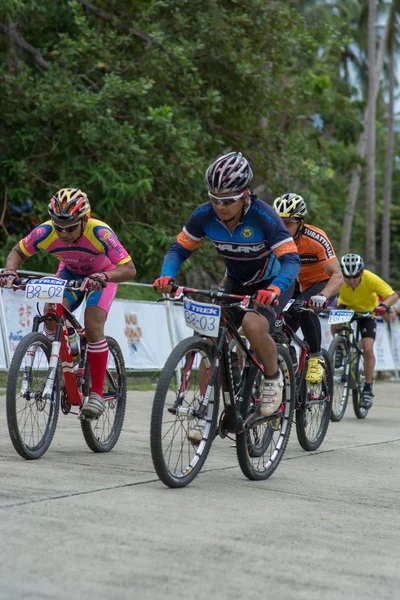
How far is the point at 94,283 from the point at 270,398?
4.60 ft

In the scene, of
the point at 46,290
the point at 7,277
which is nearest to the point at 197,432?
the point at 46,290

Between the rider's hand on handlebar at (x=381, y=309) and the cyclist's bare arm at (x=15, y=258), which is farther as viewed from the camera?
the rider's hand on handlebar at (x=381, y=309)

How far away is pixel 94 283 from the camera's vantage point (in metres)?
6.59

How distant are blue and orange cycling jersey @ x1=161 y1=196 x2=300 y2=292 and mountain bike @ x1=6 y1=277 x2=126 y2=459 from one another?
78 centimetres

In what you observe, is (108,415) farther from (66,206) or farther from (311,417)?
(311,417)

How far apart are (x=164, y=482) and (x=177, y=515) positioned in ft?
2.22

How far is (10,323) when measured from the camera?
39.2ft

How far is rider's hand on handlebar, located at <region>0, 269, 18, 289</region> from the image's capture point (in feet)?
22.1

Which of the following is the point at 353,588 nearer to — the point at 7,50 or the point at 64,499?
the point at 64,499

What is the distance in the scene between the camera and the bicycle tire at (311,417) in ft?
26.3

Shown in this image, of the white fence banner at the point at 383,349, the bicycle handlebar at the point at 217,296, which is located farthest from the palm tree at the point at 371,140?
the bicycle handlebar at the point at 217,296

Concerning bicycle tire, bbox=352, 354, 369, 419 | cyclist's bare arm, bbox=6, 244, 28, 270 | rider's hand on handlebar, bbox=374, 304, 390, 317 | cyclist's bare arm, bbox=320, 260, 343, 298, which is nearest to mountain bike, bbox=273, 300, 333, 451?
cyclist's bare arm, bbox=320, 260, 343, 298

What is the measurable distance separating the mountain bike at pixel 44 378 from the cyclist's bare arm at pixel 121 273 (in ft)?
0.96

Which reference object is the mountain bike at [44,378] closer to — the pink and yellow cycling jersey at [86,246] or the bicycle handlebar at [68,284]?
the bicycle handlebar at [68,284]
